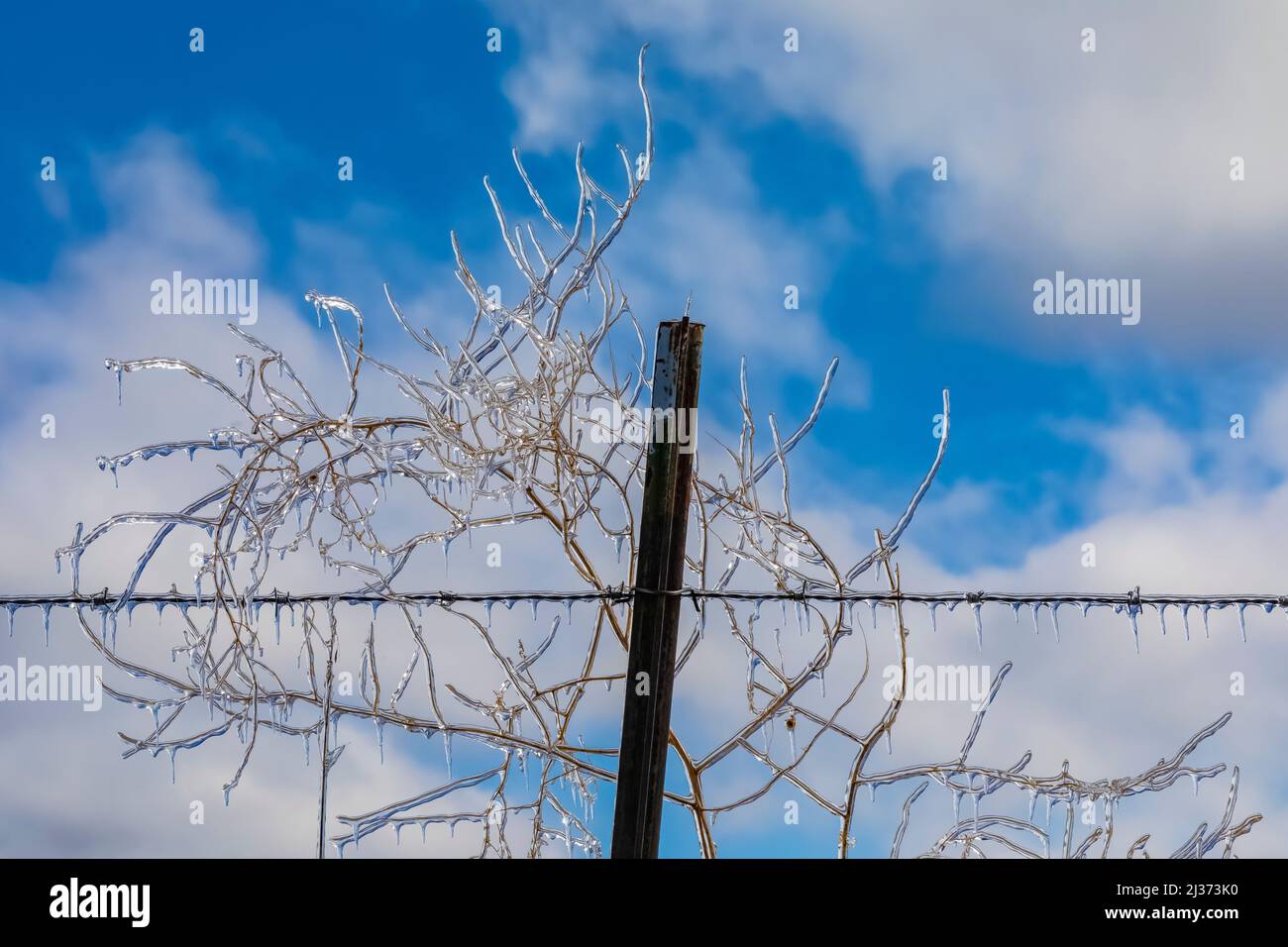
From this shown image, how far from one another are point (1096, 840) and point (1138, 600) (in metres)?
0.62

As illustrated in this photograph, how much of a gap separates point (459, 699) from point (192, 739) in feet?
2.30

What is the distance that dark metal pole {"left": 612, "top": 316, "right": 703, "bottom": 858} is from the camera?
2.29 metres

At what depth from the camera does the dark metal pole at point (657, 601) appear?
2285 mm

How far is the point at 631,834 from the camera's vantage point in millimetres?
2248

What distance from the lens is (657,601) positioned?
230 cm
